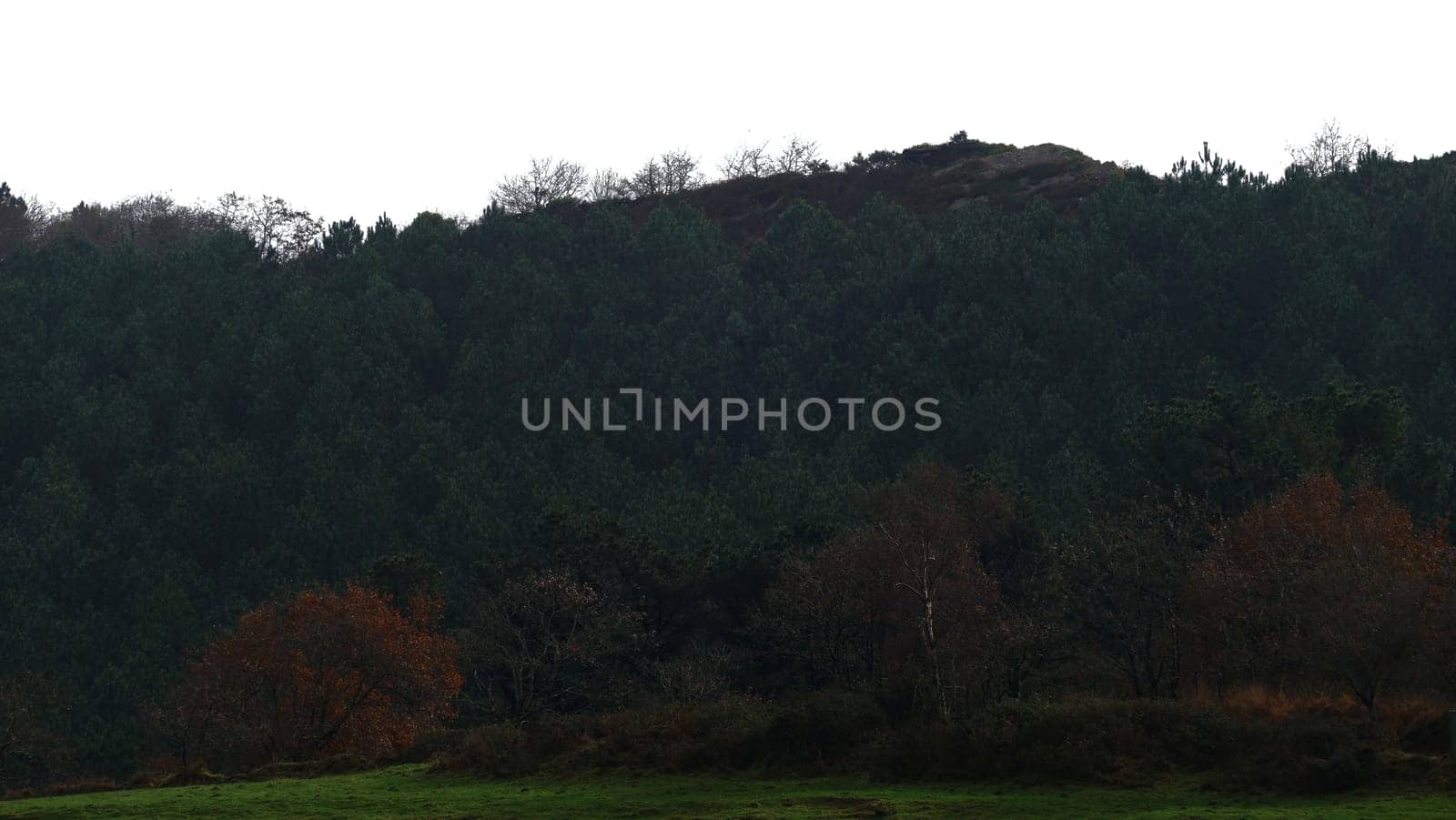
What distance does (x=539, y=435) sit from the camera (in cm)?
8656

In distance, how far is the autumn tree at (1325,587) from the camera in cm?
2895

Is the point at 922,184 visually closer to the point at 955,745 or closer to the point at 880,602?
the point at 880,602

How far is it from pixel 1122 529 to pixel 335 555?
1801 inches

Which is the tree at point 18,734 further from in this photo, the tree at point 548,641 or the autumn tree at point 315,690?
the tree at point 548,641

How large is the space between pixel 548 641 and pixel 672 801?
24.0 m

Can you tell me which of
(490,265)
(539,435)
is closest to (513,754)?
(539,435)

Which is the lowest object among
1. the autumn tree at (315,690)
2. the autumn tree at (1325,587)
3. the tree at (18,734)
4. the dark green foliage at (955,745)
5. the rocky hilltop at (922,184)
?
the tree at (18,734)

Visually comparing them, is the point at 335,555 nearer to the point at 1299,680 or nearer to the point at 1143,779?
the point at 1299,680

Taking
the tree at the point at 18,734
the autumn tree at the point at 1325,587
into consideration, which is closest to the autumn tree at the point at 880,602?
the autumn tree at the point at 1325,587

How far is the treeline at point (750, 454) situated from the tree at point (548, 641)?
0.20 metres

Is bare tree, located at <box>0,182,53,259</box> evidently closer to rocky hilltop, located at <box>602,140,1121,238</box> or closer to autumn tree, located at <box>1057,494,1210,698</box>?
rocky hilltop, located at <box>602,140,1121,238</box>

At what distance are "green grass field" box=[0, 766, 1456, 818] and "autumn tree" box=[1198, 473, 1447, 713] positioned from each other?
5.67 metres

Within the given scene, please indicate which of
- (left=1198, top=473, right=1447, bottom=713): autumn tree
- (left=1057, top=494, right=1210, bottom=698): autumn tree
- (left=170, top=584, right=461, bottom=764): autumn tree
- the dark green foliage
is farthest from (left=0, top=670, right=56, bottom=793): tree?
(left=1198, top=473, right=1447, bottom=713): autumn tree

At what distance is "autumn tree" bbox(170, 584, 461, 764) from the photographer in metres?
43.7
